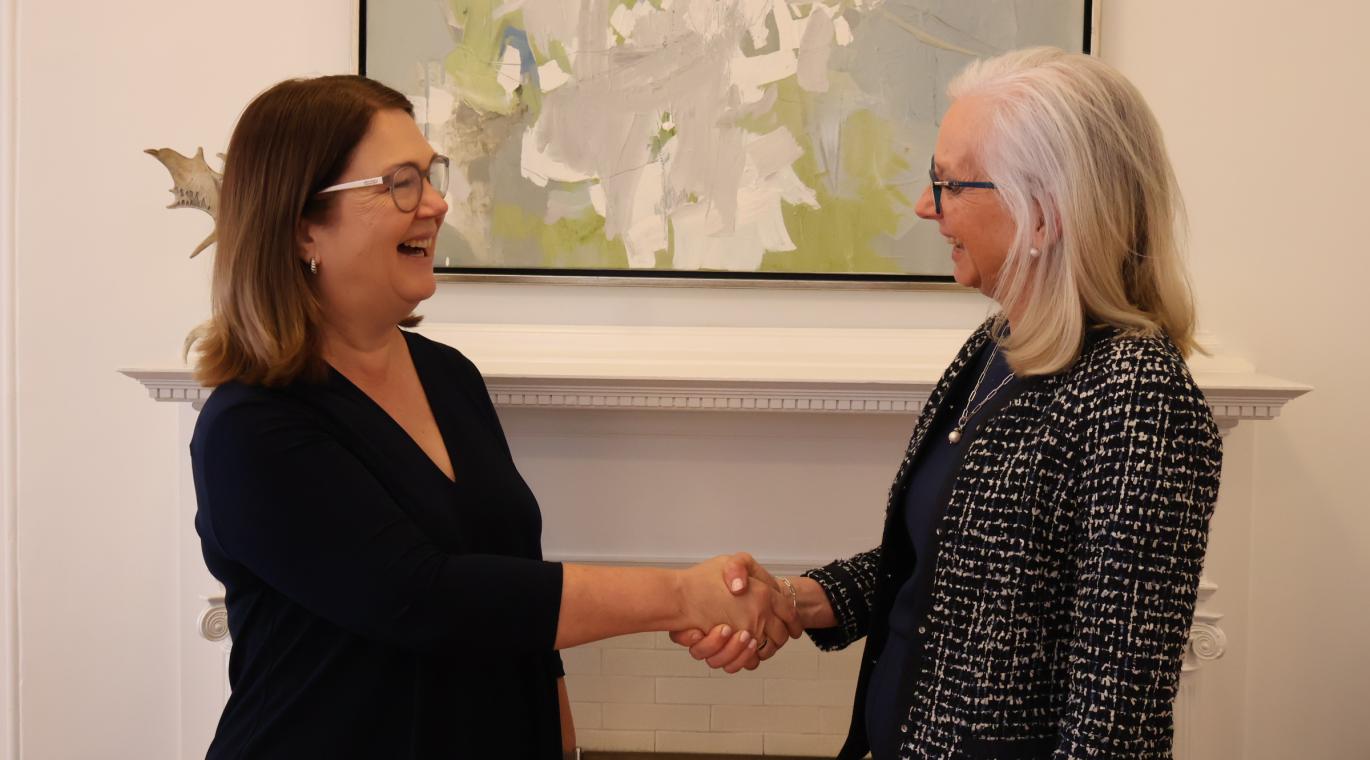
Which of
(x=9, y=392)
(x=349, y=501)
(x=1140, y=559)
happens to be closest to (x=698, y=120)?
(x=349, y=501)

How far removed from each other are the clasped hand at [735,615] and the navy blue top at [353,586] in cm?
28

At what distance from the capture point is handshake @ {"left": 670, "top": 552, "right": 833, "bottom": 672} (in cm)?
162

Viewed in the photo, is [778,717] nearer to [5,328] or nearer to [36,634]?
[36,634]

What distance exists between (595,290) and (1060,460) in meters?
1.47

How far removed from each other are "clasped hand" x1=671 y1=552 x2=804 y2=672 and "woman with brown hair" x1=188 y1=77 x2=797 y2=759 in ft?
0.35

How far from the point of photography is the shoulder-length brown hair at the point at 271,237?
1.32 m

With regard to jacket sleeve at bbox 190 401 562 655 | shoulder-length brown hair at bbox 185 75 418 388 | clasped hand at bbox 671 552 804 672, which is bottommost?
clasped hand at bbox 671 552 804 672

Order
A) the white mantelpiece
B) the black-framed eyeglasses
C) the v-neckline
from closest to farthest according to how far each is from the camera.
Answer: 1. the black-framed eyeglasses
2. the v-neckline
3. the white mantelpiece

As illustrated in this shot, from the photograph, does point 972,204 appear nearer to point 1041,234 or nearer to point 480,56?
point 1041,234

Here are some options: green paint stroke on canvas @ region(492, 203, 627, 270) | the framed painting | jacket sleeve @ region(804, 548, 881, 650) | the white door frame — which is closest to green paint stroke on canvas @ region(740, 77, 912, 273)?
the framed painting

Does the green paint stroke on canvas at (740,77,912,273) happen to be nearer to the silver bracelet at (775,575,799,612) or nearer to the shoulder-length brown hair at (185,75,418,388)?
the silver bracelet at (775,575,799,612)

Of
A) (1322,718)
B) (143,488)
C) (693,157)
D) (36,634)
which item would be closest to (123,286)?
(143,488)

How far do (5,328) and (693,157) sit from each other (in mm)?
1662

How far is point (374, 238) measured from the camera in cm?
141
